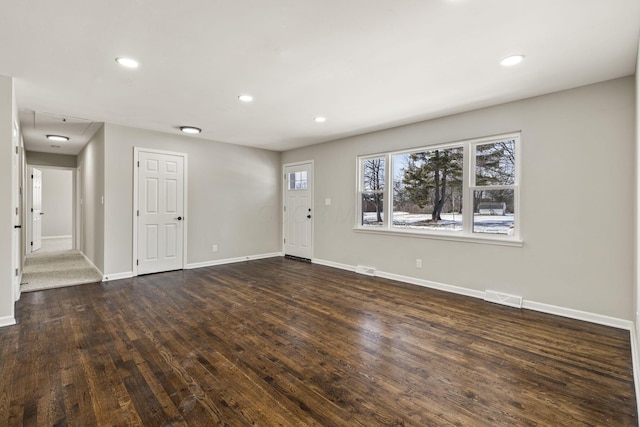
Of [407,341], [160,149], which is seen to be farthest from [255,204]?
[407,341]

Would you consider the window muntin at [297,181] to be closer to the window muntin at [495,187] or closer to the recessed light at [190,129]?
the recessed light at [190,129]

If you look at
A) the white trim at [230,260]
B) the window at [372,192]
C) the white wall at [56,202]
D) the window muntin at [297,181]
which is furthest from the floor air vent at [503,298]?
the white wall at [56,202]

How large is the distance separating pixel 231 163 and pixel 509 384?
5.76 metres

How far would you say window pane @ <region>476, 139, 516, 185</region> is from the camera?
152 inches

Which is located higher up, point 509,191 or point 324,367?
point 509,191

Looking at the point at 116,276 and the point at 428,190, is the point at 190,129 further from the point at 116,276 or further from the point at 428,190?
the point at 428,190

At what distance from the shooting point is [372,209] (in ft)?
18.1

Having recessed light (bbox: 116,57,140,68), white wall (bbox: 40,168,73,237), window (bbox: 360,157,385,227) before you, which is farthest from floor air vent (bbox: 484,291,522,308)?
white wall (bbox: 40,168,73,237)

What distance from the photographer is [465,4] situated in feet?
6.52

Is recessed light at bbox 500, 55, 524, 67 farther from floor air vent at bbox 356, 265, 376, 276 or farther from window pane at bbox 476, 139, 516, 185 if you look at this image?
floor air vent at bbox 356, 265, 376, 276

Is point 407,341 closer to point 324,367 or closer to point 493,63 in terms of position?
point 324,367

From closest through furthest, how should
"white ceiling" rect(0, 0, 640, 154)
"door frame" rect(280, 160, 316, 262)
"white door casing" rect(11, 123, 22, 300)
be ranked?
1. "white ceiling" rect(0, 0, 640, 154)
2. "white door casing" rect(11, 123, 22, 300)
3. "door frame" rect(280, 160, 316, 262)

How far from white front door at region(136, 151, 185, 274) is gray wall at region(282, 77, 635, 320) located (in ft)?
14.2

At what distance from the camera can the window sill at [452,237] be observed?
3.80 m
